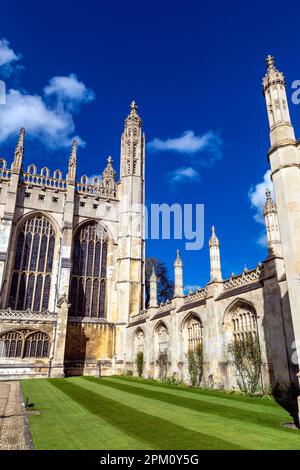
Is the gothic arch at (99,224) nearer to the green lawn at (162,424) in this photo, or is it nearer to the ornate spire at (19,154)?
the ornate spire at (19,154)

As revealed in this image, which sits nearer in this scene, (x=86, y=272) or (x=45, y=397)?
(x=45, y=397)

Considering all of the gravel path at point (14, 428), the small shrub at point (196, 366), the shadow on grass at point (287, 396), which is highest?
the small shrub at point (196, 366)

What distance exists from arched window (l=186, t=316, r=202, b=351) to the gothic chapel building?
5 cm

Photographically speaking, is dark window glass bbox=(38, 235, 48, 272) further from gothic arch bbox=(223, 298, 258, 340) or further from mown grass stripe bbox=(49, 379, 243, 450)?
mown grass stripe bbox=(49, 379, 243, 450)

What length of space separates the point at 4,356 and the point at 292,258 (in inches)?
856

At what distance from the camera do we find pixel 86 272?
31141 millimetres

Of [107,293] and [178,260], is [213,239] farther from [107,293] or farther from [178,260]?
[107,293]

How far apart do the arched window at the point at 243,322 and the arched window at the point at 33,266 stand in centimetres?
1824

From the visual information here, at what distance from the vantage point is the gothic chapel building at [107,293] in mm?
13883

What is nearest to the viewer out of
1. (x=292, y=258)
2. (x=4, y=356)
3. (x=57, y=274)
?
(x=292, y=258)

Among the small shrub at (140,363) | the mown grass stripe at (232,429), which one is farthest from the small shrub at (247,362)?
the small shrub at (140,363)

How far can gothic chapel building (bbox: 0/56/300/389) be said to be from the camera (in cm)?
1388
